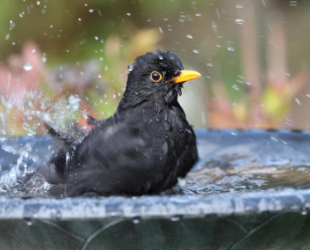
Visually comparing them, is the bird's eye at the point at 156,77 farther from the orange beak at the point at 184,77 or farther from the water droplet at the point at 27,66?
the water droplet at the point at 27,66

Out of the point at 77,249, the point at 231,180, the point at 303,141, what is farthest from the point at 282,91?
the point at 77,249

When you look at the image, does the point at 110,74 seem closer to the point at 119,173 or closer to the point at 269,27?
the point at 119,173

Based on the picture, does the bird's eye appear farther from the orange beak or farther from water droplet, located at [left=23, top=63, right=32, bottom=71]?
water droplet, located at [left=23, top=63, right=32, bottom=71]

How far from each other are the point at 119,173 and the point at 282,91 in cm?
264

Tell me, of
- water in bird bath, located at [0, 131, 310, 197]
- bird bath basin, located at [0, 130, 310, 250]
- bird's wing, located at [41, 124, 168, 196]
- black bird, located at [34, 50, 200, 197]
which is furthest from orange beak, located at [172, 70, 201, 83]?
bird bath basin, located at [0, 130, 310, 250]

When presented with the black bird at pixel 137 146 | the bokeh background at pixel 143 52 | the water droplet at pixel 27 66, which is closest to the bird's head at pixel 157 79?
the black bird at pixel 137 146

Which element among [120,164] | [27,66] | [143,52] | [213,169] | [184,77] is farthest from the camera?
Result: [143,52]

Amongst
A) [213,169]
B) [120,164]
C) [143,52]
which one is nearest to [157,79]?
[120,164]

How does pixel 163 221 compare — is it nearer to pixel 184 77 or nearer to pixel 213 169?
pixel 184 77

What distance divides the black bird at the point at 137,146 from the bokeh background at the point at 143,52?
21.9 inches

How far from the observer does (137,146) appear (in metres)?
2.46

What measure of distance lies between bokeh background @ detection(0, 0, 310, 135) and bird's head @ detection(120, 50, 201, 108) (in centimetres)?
68

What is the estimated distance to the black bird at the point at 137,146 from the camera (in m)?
2.43

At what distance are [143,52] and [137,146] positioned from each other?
2.45 meters
